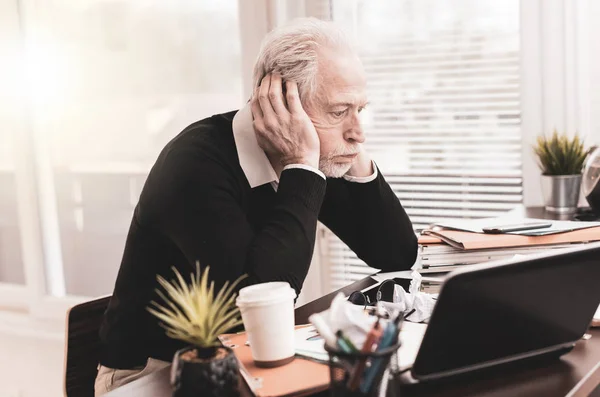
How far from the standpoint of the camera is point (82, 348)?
67.6 inches

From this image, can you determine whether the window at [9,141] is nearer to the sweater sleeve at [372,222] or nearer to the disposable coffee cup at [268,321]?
the sweater sleeve at [372,222]

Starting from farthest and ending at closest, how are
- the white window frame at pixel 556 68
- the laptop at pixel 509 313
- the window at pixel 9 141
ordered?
1. the window at pixel 9 141
2. the white window frame at pixel 556 68
3. the laptop at pixel 509 313

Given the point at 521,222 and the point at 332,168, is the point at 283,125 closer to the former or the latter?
the point at 332,168

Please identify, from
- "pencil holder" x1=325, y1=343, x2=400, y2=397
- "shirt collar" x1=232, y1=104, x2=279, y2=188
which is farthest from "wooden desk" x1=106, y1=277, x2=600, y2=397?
"shirt collar" x1=232, y1=104, x2=279, y2=188

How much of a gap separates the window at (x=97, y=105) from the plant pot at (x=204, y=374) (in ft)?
6.69

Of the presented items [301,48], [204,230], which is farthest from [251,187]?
[301,48]

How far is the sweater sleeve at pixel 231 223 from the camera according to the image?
146 cm

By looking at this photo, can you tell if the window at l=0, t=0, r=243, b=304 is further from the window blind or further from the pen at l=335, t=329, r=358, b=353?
the pen at l=335, t=329, r=358, b=353

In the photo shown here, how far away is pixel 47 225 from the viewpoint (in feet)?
10.9

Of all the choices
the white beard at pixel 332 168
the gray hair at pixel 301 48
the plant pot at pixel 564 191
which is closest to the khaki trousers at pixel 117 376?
the white beard at pixel 332 168

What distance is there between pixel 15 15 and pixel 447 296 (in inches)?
108

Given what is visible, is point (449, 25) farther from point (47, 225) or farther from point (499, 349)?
point (47, 225)

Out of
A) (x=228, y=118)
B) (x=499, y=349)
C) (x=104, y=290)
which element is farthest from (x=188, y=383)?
(x=104, y=290)

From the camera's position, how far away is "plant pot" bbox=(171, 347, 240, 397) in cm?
89
